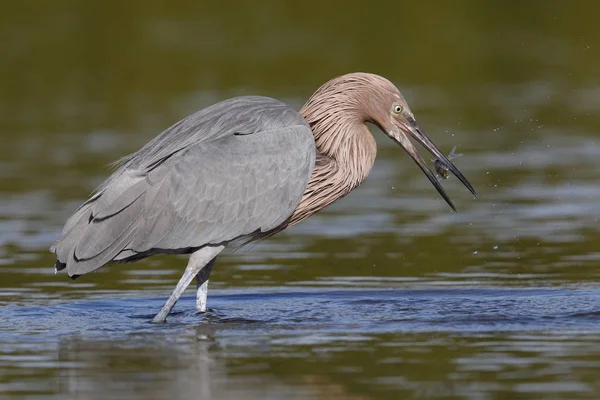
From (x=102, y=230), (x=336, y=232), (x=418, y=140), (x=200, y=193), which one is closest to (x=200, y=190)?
(x=200, y=193)

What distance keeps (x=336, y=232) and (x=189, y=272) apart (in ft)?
12.6

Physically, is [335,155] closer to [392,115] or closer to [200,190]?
[392,115]

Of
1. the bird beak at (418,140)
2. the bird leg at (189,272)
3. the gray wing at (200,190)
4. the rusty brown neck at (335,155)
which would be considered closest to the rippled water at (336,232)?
the bird leg at (189,272)

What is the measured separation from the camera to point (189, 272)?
1077cm

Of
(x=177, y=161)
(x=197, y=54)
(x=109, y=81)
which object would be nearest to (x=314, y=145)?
(x=177, y=161)

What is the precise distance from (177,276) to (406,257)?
208cm

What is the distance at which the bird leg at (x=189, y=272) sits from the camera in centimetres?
1067

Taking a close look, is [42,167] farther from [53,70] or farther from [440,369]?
[440,369]

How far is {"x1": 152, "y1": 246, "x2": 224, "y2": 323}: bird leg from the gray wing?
8cm

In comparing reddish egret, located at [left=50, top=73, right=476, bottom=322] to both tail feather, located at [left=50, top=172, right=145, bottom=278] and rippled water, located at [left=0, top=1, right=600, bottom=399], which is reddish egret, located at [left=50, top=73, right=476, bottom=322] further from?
rippled water, located at [left=0, top=1, right=600, bottom=399]

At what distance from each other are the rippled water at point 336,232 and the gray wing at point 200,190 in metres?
0.62

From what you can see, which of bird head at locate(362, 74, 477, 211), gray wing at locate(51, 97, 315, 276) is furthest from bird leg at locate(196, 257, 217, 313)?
bird head at locate(362, 74, 477, 211)

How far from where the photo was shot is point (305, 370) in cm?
879

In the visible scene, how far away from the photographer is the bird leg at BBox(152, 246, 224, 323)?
10.7 metres
